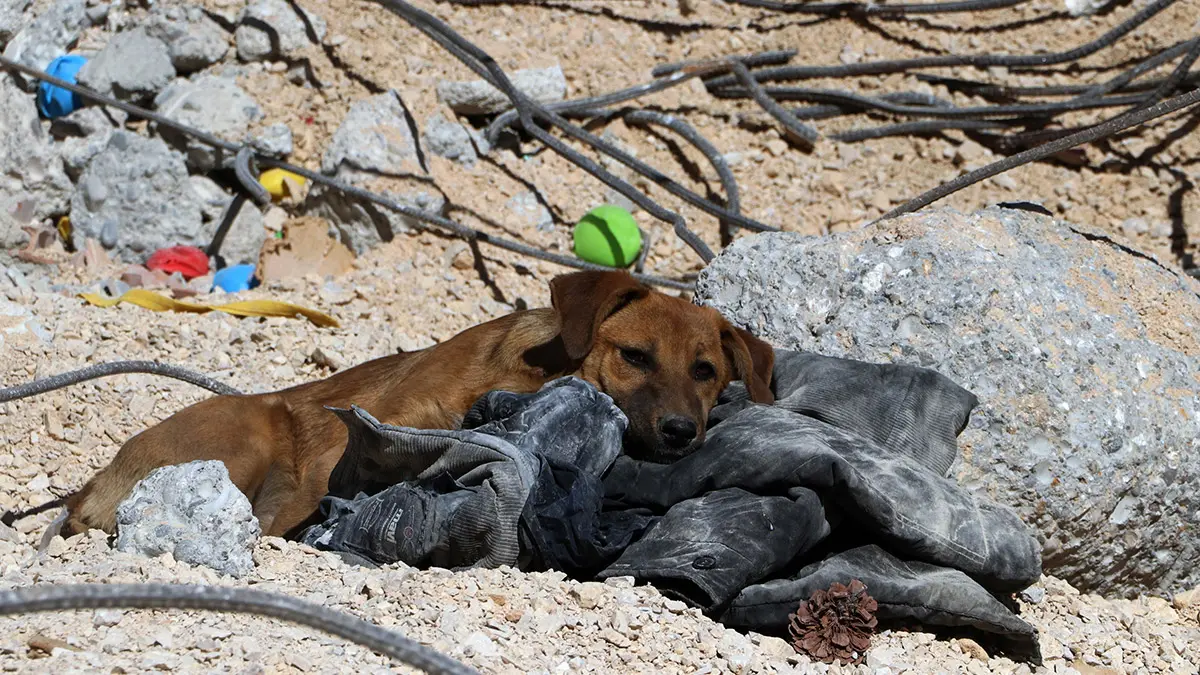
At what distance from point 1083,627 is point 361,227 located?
5637mm

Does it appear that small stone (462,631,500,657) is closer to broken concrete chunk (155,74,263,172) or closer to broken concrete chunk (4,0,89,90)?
broken concrete chunk (155,74,263,172)

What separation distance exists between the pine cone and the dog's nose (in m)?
0.89

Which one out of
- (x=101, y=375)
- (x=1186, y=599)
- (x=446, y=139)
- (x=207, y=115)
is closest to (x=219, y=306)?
(x=101, y=375)

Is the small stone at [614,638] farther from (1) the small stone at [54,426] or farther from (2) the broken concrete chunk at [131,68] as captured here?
(2) the broken concrete chunk at [131,68]

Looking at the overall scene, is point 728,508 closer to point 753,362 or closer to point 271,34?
point 753,362

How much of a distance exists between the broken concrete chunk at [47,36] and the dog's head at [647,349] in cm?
608

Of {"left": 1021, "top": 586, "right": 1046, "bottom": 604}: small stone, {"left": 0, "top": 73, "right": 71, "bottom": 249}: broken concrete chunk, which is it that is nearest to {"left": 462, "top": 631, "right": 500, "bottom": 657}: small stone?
{"left": 1021, "top": 586, "right": 1046, "bottom": 604}: small stone

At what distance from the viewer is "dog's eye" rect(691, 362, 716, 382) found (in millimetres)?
5512

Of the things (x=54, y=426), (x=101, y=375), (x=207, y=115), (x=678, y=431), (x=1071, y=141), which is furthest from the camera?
(x=207, y=115)

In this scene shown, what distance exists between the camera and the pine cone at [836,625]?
14.1 ft

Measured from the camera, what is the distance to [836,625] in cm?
434

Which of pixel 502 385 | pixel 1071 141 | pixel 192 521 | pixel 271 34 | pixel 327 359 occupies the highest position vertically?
pixel 1071 141

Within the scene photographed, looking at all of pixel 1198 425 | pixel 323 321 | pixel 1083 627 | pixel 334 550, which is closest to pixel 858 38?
pixel 323 321

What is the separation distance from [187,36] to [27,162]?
150 cm
